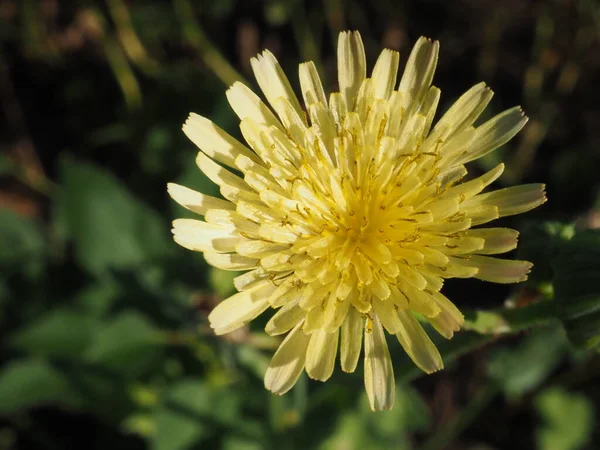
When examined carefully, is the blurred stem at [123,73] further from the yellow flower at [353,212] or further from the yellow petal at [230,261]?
the yellow petal at [230,261]

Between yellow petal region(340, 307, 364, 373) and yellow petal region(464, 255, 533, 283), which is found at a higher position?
yellow petal region(464, 255, 533, 283)

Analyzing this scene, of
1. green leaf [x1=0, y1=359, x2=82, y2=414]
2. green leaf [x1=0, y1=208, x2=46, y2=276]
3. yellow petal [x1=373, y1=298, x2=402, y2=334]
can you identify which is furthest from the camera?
green leaf [x1=0, y1=208, x2=46, y2=276]

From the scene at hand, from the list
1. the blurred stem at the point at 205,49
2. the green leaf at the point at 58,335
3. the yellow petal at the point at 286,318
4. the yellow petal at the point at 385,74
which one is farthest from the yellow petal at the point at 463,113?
the green leaf at the point at 58,335

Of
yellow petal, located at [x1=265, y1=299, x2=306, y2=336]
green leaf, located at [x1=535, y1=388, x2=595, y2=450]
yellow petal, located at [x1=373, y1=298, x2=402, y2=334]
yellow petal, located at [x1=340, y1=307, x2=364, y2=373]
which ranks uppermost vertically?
yellow petal, located at [x1=265, y1=299, x2=306, y2=336]

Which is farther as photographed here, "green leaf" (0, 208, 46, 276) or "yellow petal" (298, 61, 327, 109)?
"green leaf" (0, 208, 46, 276)

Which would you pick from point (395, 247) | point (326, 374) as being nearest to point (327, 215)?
point (395, 247)

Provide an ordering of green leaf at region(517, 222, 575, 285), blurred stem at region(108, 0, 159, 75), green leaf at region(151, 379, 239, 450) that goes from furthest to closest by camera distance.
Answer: blurred stem at region(108, 0, 159, 75), green leaf at region(151, 379, 239, 450), green leaf at region(517, 222, 575, 285)

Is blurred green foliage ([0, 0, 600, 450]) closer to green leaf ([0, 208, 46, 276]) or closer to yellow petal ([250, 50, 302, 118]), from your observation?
green leaf ([0, 208, 46, 276])

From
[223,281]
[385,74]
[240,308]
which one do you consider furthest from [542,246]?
[223,281]

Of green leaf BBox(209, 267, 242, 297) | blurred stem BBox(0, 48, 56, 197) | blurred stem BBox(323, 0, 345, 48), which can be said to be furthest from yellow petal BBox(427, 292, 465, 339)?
blurred stem BBox(0, 48, 56, 197)
